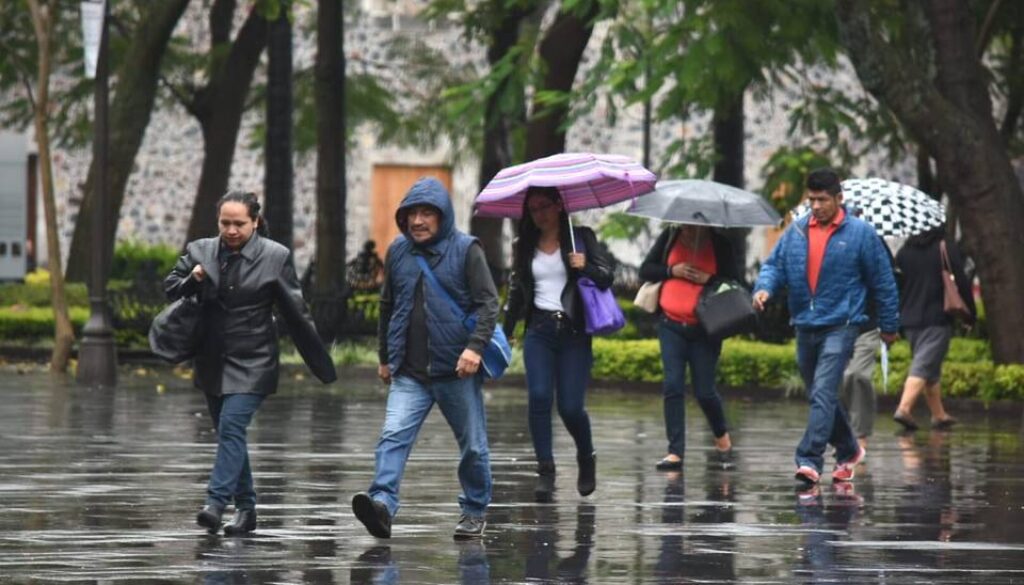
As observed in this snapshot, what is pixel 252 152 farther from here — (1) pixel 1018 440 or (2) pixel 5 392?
(1) pixel 1018 440

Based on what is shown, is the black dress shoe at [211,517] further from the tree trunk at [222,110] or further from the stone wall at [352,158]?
the stone wall at [352,158]

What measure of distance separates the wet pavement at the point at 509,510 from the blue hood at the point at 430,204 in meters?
1.35

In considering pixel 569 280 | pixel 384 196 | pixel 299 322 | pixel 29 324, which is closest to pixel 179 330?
pixel 299 322

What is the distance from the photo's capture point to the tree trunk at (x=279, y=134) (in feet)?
97.7

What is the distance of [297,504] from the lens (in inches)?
495

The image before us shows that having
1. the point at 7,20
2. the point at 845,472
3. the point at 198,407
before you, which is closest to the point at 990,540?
the point at 845,472

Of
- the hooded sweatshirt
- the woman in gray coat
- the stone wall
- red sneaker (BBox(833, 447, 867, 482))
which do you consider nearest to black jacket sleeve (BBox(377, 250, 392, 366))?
the hooded sweatshirt

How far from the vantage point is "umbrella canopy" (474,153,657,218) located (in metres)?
13.0

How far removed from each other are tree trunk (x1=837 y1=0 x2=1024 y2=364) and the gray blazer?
36.4 feet

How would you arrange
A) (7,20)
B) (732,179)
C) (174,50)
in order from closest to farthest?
(732,179) → (7,20) → (174,50)

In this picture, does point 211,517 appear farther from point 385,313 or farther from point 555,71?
point 555,71

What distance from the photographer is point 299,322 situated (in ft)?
36.9

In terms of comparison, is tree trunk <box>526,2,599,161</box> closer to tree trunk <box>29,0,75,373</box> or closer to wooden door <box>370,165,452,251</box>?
tree trunk <box>29,0,75,373</box>

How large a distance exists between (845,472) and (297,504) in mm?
3452
